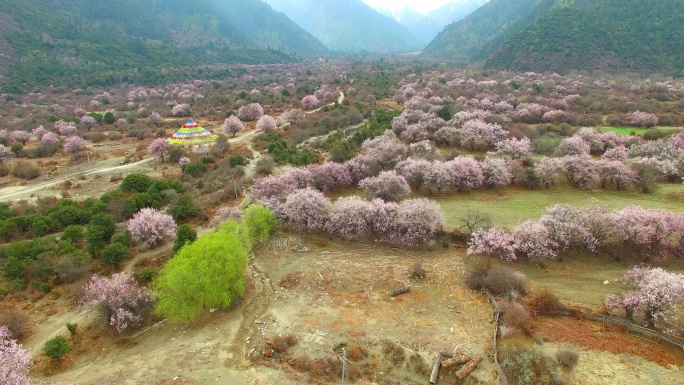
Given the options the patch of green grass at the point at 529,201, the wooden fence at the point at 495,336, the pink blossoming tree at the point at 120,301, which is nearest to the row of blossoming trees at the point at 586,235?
the patch of green grass at the point at 529,201

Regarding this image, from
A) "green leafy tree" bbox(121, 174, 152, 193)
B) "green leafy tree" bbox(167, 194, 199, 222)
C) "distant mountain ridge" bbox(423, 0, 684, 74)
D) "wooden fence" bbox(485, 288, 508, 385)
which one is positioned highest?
"distant mountain ridge" bbox(423, 0, 684, 74)

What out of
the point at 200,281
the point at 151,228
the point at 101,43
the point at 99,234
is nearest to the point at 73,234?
the point at 99,234

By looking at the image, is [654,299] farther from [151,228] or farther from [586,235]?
[151,228]

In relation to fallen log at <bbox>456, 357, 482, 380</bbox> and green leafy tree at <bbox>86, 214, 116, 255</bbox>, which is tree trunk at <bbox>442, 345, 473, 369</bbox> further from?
green leafy tree at <bbox>86, 214, 116, 255</bbox>

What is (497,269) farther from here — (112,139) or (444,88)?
(444,88)

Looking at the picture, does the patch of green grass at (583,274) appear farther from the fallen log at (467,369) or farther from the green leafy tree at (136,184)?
the green leafy tree at (136,184)

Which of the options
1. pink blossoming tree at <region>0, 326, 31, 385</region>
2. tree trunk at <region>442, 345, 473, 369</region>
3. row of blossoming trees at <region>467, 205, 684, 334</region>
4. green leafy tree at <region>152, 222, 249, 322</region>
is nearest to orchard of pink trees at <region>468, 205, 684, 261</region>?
row of blossoming trees at <region>467, 205, 684, 334</region>
